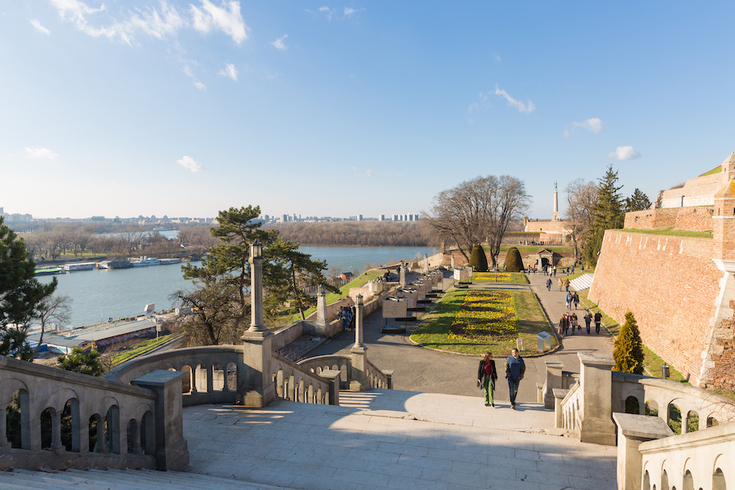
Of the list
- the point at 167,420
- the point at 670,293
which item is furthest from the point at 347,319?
the point at 167,420

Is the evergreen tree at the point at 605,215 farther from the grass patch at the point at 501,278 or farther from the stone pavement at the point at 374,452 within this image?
the stone pavement at the point at 374,452

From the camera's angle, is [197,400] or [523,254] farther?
[523,254]

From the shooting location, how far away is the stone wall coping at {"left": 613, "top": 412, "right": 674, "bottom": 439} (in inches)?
136

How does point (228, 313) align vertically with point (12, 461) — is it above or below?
below

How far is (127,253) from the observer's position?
280 feet

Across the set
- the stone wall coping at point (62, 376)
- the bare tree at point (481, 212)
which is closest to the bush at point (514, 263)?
the bare tree at point (481, 212)

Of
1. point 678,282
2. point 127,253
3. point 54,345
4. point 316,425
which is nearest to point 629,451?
point 316,425

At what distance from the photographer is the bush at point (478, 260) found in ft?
133

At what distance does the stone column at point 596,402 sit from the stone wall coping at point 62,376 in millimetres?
5353

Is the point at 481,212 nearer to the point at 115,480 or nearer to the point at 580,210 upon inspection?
the point at 580,210

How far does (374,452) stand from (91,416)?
3.10m

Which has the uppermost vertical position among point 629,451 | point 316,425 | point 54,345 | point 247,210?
point 247,210

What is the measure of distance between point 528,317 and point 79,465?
66.1ft

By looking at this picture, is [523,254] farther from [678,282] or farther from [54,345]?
[54,345]
